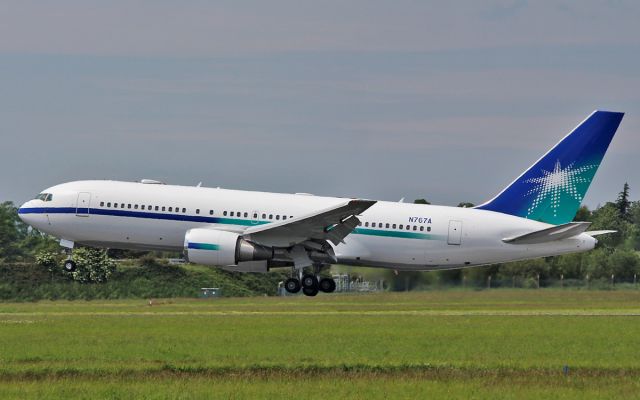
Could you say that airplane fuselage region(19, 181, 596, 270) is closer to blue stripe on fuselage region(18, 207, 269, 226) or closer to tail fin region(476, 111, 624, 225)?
blue stripe on fuselage region(18, 207, 269, 226)

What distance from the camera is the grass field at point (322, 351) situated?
22.9m

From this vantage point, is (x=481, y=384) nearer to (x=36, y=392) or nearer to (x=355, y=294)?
(x=36, y=392)

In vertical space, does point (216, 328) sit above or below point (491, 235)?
below

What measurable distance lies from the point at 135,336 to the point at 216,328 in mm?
3281

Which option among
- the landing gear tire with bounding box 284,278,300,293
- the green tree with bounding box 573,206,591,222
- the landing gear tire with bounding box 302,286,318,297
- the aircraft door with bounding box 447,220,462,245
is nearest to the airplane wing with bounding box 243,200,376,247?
the landing gear tire with bounding box 284,278,300,293

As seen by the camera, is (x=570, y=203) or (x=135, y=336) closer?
(x=135, y=336)

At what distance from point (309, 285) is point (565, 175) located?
11184mm

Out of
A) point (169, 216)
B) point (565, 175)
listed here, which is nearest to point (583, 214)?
point (565, 175)

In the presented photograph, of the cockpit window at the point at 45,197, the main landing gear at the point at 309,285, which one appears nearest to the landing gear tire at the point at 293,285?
the main landing gear at the point at 309,285

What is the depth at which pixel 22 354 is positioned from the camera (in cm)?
2839

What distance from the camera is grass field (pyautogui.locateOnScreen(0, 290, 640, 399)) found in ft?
→ 75.0

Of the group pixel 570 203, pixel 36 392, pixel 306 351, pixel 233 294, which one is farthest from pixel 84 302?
pixel 36 392

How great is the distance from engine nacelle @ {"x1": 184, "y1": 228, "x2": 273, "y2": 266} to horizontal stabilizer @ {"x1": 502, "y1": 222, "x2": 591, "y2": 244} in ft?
33.2

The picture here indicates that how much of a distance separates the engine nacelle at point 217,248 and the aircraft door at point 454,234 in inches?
295
